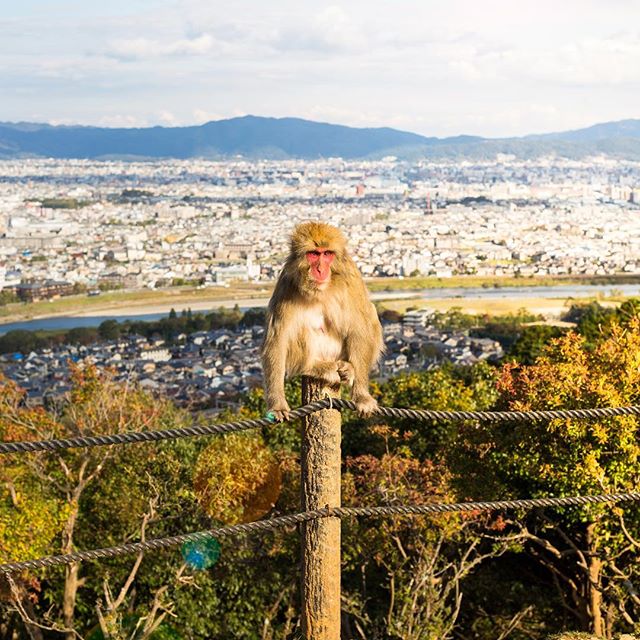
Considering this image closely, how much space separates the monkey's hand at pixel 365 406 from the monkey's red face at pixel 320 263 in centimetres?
51

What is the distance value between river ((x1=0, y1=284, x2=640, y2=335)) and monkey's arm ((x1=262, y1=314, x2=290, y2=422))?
38903 millimetres

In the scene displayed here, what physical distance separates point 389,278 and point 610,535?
153ft

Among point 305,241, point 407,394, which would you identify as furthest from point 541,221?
point 305,241

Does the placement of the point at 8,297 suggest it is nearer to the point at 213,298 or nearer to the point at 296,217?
the point at 213,298

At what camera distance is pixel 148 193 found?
307ft

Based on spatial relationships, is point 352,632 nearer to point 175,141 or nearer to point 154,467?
point 154,467

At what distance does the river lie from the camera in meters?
44.0

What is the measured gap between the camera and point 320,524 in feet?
8.24

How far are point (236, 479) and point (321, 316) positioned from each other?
586cm

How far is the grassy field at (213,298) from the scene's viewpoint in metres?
45.5

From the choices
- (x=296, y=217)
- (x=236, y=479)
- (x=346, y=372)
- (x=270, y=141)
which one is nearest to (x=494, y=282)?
(x=296, y=217)

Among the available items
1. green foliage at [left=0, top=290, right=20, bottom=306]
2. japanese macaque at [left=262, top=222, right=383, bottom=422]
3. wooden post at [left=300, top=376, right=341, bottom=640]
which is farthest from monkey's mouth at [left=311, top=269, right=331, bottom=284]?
green foliage at [left=0, top=290, right=20, bottom=306]

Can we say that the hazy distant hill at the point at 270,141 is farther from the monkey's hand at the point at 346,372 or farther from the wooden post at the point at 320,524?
the wooden post at the point at 320,524

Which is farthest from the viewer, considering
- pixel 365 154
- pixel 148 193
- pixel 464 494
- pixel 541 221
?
pixel 365 154
